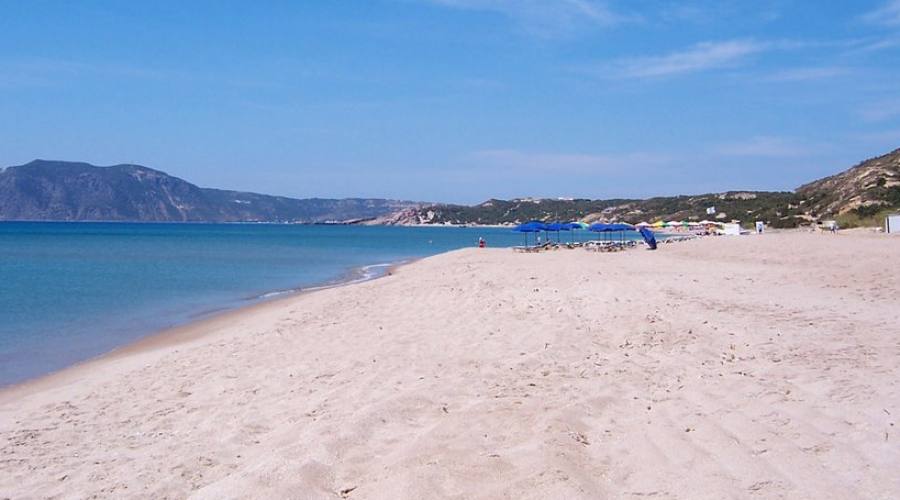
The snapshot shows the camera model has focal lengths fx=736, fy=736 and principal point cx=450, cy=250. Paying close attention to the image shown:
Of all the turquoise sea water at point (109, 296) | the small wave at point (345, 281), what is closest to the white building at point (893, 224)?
the small wave at point (345, 281)

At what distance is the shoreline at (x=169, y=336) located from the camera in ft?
34.8

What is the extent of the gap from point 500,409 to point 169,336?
1146cm

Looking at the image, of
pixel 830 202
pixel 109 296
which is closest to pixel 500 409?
pixel 109 296

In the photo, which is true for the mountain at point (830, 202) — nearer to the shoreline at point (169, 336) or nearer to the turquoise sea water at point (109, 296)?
the turquoise sea water at point (109, 296)

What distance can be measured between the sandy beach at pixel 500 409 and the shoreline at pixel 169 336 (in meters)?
0.23

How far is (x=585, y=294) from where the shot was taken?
14531mm

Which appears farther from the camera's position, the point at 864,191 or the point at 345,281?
the point at 864,191

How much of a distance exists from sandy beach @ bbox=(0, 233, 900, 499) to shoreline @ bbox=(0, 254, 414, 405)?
23cm

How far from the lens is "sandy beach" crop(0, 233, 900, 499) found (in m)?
4.61

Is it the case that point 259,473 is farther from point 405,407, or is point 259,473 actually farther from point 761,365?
point 761,365

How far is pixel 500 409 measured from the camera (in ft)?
20.5

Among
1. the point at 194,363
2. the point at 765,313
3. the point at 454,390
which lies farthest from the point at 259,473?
the point at 765,313

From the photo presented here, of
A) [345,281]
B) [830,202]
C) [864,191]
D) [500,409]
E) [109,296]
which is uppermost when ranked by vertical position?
[864,191]

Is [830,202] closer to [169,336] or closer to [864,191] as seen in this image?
[864,191]
